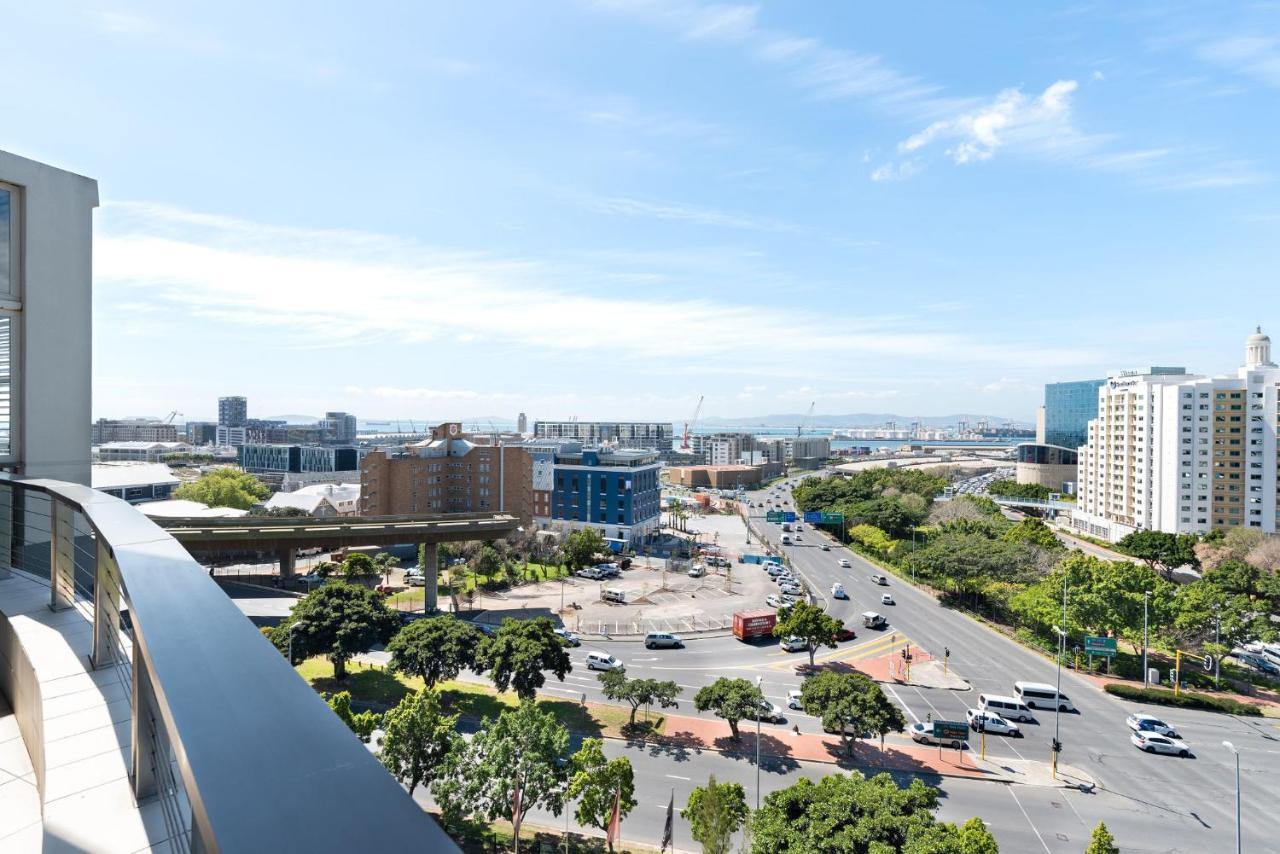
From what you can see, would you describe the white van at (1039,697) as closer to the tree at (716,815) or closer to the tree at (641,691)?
the tree at (641,691)

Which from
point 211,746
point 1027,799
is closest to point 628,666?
point 1027,799

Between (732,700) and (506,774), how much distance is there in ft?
21.2

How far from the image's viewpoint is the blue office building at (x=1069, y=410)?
9225cm

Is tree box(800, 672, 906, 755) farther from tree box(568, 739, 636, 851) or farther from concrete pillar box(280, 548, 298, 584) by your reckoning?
concrete pillar box(280, 548, 298, 584)

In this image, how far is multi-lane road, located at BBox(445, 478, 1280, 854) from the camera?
→ 1354 cm

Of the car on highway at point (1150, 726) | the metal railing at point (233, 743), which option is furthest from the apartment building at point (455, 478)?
the metal railing at point (233, 743)

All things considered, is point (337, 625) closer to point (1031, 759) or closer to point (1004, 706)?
point (1031, 759)

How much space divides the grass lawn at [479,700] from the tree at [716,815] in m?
5.84

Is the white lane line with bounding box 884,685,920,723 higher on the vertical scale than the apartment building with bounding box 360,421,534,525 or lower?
lower

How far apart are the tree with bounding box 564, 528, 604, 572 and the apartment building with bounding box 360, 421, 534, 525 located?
6.87m

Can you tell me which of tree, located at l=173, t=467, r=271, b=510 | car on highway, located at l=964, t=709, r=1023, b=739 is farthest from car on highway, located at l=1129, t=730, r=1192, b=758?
tree, located at l=173, t=467, r=271, b=510

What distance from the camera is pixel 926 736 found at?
17.2m

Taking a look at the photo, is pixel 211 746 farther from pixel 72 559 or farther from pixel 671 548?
pixel 671 548

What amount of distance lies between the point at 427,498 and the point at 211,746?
44.8m
